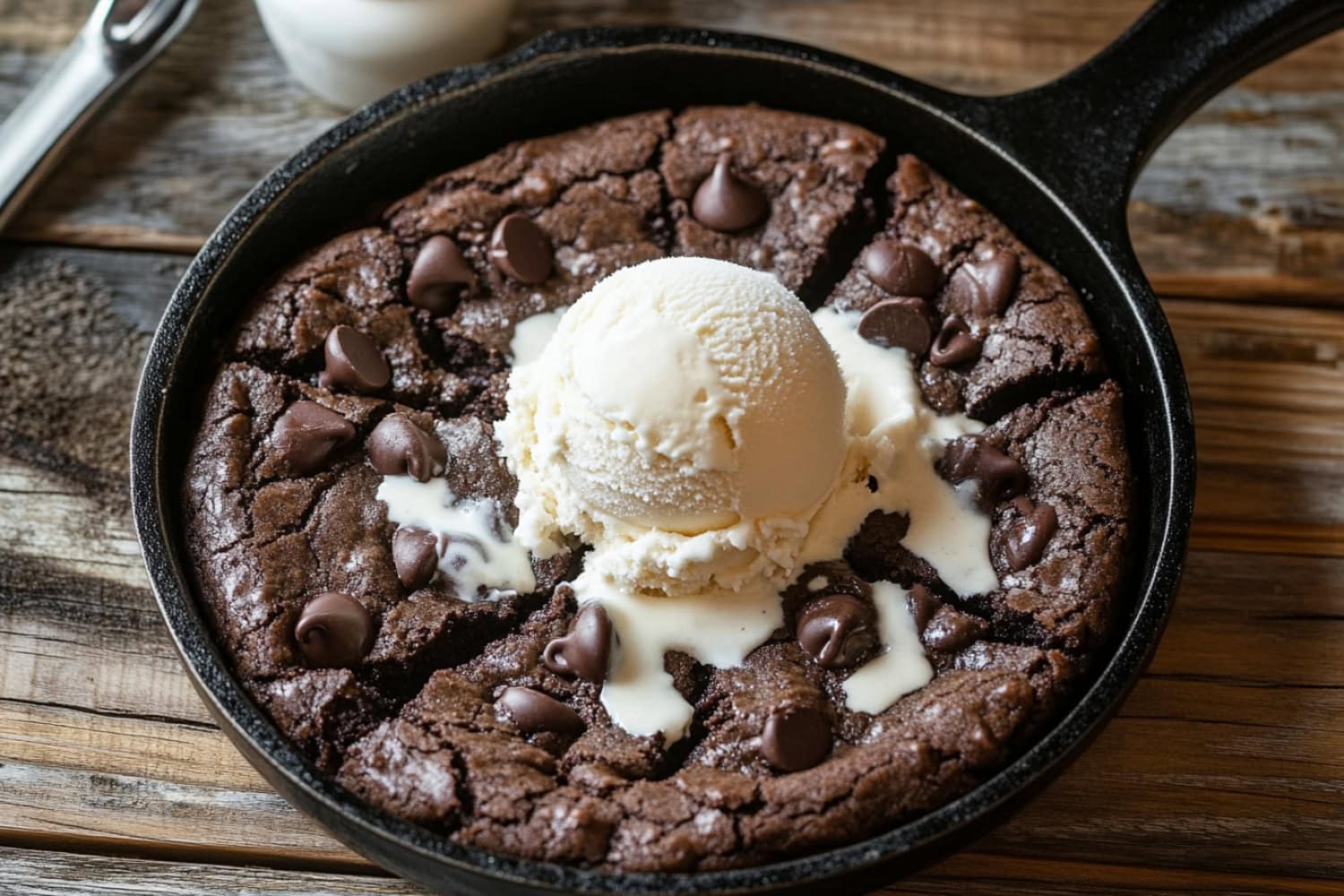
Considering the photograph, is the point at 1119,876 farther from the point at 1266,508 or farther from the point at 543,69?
the point at 543,69

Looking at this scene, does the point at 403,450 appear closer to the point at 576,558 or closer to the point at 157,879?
the point at 576,558

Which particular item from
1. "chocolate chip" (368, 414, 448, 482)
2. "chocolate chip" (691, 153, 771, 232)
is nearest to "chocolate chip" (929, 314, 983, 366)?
"chocolate chip" (691, 153, 771, 232)

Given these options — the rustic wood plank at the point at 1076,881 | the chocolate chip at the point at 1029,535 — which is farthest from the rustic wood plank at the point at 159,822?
the chocolate chip at the point at 1029,535

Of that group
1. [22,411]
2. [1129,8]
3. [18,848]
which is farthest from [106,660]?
[1129,8]

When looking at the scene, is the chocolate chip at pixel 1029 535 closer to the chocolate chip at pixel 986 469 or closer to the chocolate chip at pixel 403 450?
the chocolate chip at pixel 986 469

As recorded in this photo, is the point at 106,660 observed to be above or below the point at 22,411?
below

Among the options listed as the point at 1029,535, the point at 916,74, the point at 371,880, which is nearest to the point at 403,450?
the point at 371,880
